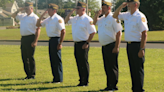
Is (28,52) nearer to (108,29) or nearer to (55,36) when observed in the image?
(55,36)

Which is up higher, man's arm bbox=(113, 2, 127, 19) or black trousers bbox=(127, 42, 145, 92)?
man's arm bbox=(113, 2, 127, 19)

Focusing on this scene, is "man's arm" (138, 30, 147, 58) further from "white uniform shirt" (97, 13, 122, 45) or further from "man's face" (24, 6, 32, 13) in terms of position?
"man's face" (24, 6, 32, 13)

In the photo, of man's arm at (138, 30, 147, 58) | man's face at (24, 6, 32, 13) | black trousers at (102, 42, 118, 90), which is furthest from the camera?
man's face at (24, 6, 32, 13)

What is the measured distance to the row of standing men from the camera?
5281 mm

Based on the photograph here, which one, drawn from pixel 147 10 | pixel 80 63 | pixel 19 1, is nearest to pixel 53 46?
pixel 80 63

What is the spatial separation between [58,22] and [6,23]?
7950 centimetres

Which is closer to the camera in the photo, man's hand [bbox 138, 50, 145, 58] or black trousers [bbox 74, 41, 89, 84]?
man's hand [bbox 138, 50, 145, 58]

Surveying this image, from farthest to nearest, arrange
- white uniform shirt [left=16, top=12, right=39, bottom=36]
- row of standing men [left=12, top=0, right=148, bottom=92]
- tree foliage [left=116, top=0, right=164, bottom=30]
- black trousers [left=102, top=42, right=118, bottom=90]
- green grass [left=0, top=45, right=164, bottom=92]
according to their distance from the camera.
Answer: tree foliage [left=116, top=0, right=164, bottom=30] → white uniform shirt [left=16, top=12, right=39, bottom=36] → green grass [left=0, top=45, right=164, bottom=92] → black trousers [left=102, top=42, right=118, bottom=90] → row of standing men [left=12, top=0, right=148, bottom=92]

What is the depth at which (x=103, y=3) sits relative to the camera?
592 cm

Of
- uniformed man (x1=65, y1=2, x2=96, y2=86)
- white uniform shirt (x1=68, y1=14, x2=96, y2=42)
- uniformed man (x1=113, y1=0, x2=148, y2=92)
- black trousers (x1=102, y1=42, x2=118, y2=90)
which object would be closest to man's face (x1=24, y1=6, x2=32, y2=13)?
uniformed man (x1=65, y1=2, x2=96, y2=86)

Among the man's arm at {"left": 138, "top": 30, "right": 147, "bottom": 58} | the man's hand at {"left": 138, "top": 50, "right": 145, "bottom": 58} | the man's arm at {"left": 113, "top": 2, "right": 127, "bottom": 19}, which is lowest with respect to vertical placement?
the man's hand at {"left": 138, "top": 50, "right": 145, "bottom": 58}

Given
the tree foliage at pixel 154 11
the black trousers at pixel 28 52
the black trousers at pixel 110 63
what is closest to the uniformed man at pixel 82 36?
the black trousers at pixel 110 63

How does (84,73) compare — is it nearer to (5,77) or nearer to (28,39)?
(28,39)

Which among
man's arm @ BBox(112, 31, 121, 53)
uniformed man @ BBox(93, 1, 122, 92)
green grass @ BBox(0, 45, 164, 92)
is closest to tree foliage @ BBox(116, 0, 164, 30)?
green grass @ BBox(0, 45, 164, 92)
